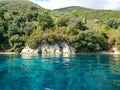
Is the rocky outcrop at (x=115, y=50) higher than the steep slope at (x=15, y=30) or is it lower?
lower

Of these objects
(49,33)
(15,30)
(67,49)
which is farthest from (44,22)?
(67,49)

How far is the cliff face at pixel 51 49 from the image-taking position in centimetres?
8306

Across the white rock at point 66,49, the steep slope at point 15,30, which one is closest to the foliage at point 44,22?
the steep slope at point 15,30

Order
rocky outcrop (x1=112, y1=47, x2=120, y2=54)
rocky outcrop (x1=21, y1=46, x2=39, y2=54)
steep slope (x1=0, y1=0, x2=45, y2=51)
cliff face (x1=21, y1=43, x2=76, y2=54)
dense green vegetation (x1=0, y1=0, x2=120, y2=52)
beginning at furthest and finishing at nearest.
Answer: steep slope (x1=0, y1=0, x2=45, y2=51) → rocky outcrop (x1=112, y1=47, x2=120, y2=54) → dense green vegetation (x1=0, y1=0, x2=120, y2=52) → cliff face (x1=21, y1=43, x2=76, y2=54) → rocky outcrop (x1=21, y1=46, x2=39, y2=54)

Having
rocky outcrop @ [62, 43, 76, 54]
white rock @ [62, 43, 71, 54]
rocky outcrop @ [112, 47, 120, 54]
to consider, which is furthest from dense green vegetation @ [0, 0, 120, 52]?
rocky outcrop @ [112, 47, 120, 54]

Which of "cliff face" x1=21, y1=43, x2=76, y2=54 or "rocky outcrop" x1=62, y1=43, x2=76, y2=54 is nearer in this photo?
"cliff face" x1=21, y1=43, x2=76, y2=54

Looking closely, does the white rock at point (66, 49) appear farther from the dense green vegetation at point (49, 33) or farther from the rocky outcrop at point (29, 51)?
the rocky outcrop at point (29, 51)

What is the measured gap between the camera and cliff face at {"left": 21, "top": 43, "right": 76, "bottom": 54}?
83062mm

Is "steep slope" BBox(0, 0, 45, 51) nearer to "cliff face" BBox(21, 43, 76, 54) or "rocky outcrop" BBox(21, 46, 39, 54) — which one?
A: "rocky outcrop" BBox(21, 46, 39, 54)

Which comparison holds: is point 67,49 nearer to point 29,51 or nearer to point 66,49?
point 66,49

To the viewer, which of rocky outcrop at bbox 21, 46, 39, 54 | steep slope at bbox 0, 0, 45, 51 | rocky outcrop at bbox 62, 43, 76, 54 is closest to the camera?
rocky outcrop at bbox 21, 46, 39, 54

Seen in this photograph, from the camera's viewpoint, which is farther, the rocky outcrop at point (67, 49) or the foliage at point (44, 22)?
the foliage at point (44, 22)

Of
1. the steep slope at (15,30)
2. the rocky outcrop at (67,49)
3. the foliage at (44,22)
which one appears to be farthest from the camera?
the foliage at (44,22)

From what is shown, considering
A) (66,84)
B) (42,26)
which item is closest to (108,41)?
(42,26)
